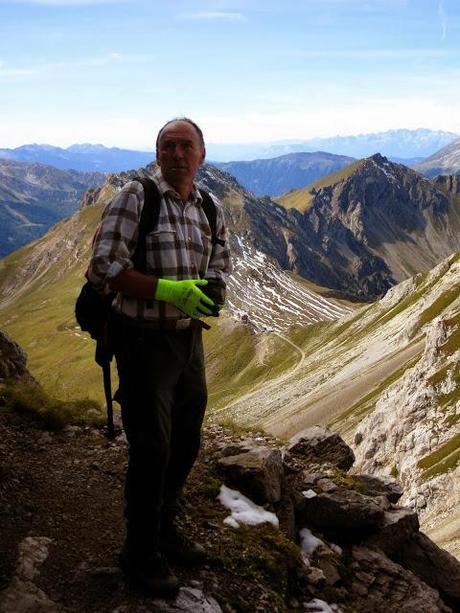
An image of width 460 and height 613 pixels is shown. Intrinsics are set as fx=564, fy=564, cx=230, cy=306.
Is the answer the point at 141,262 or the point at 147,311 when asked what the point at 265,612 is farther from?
the point at 141,262

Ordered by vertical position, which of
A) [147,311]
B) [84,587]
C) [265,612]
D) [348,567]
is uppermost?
[147,311]

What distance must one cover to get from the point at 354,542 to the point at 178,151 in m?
9.35

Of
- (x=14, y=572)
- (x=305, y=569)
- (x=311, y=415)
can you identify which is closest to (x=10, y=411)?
(x=14, y=572)

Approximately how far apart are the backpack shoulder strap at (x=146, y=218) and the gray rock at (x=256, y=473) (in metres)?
6.41

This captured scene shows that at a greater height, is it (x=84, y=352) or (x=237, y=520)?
(x=237, y=520)

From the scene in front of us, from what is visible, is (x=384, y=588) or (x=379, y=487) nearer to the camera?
(x=384, y=588)

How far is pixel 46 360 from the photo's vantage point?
166 metres

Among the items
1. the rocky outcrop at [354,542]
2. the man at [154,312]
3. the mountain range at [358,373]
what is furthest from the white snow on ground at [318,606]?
the mountain range at [358,373]

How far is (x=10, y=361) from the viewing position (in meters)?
18.2

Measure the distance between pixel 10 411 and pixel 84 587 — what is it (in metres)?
7.17

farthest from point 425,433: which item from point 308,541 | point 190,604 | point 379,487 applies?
point 190,604

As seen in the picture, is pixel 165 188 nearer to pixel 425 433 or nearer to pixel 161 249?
pixel 161 249

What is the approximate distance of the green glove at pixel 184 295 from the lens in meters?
7.53

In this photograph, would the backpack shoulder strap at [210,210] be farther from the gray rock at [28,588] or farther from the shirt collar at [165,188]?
the gray rock at [28,588]
